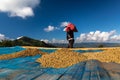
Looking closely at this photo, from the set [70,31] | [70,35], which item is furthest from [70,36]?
[70,31]

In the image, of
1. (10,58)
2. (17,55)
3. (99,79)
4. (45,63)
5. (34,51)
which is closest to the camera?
(99,79)

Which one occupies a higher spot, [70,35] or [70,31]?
[70,31]

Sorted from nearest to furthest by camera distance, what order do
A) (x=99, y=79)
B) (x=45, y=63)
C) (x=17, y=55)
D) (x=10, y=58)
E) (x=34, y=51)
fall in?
(x=99, y=79) < (x=45, y=63) < (x=10, y=58) < (x=17, y=55) < (x=34, y=51)

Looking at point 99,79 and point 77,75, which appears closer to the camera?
point 99,79

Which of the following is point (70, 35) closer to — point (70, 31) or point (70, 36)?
point (70, 36)

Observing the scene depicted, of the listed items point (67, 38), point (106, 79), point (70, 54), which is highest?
point (67, 38)

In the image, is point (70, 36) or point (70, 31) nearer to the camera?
point (70, 31)

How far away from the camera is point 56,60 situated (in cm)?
629

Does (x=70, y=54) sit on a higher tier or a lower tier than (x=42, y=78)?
higher

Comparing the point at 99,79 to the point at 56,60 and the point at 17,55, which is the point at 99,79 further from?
the point at 17,55

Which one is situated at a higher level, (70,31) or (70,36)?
(70,31)

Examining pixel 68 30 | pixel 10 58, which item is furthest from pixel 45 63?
pixel 68 30

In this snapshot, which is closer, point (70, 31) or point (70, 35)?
point (70, 31)

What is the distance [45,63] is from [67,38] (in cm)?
597
